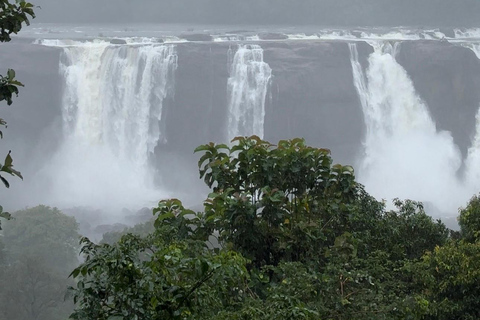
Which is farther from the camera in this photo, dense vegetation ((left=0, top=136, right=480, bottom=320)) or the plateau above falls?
the plateau above falls

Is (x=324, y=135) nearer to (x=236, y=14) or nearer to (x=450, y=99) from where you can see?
(x=450, y=99)

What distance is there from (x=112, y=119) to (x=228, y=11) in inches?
717

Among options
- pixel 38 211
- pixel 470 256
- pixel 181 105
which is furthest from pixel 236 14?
pixel 470 256

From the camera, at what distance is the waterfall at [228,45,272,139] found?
3488cm

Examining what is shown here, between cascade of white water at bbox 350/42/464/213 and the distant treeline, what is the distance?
14.2 metres

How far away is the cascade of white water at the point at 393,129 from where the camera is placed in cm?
3538

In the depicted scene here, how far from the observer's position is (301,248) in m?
7.45

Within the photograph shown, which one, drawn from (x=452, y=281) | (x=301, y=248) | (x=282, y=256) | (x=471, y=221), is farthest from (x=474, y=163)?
(x=301, y=248)

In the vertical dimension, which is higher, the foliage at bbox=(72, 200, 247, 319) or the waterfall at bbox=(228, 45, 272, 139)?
the waterfall at bbox=(228, 45, 272, 139)

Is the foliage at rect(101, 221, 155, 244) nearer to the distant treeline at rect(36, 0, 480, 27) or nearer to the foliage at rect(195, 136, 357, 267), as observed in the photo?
the foliage at rect(195, 136, 357, 267)

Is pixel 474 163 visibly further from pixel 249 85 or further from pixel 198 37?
pixel 198 37

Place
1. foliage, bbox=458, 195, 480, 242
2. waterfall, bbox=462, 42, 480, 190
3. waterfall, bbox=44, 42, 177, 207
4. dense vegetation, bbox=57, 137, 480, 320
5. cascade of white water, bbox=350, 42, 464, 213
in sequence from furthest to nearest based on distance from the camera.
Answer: cascade of white water, bbox=350, 42, 464, 213, waterfall, bbox=462, 42, 480, 190, waterfall, bbox=44, 42, 177, 207, foliage, bbox=458, 195, 480, 242, dense vegetation, bbox=57, 137, 480, 320

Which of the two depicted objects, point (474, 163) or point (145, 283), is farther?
point (474, 163)

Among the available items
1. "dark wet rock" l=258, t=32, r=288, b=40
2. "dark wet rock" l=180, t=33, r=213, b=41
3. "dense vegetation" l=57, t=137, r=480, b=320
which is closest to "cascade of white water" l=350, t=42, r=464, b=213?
"dark wet rock" l=258, t=32, r=288, b=40
